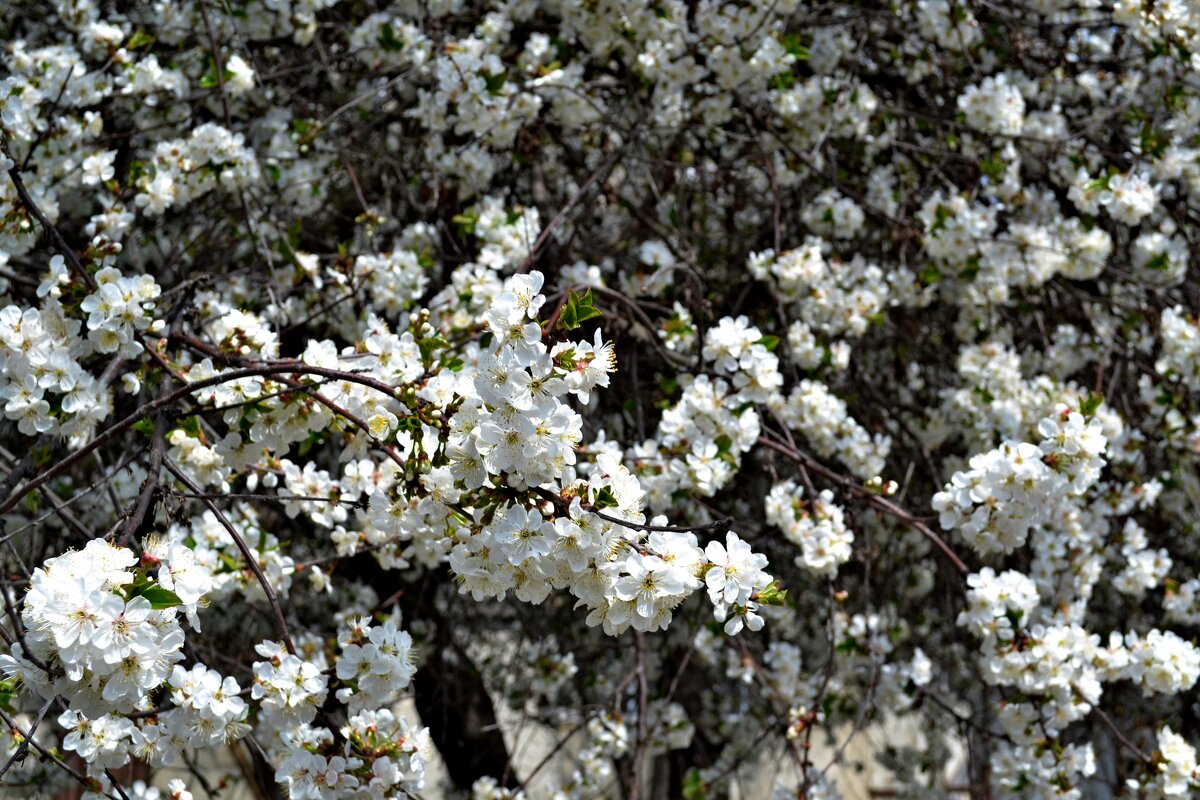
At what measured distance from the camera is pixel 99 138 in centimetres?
330

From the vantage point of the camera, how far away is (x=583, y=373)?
1662 millimetres

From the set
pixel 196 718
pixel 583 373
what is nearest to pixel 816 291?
pixel 583 373

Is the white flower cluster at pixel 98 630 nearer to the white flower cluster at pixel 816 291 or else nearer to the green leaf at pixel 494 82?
the green leaf at pixel 494 82

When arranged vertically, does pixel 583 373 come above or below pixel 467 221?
below

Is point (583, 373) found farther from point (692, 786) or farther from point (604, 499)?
point (692, 786)

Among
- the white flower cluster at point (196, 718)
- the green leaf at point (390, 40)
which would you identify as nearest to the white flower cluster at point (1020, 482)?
the white flower cluster at point (196, 718)

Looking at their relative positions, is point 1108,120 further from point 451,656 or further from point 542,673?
point 451,656

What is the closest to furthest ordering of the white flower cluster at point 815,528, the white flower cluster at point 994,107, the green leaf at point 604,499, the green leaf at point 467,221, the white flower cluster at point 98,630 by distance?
the white flower cluster at point 98,630, the green leaf at point 604,499, the white flower cluster at point 815,528, the green leaf at point 467,221, the white flower cluster at point 994,107

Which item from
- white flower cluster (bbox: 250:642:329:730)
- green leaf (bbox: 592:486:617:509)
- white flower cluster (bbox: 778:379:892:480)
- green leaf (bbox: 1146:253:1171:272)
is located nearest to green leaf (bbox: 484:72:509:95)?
white flower cluster (bbox: 778:379:892:480)

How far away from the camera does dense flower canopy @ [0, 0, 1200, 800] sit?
184cm

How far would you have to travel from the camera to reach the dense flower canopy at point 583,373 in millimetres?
1842

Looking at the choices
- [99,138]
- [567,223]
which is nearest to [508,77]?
[567,223]

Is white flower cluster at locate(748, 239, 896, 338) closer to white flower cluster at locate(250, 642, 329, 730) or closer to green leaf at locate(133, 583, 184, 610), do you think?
white flower cluster at locate(250, 642, 329, 730)

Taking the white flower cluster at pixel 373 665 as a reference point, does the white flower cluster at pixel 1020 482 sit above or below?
above
